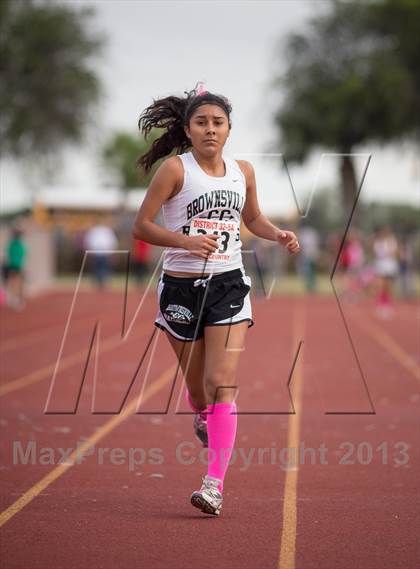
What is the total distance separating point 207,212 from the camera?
6008 millimetres

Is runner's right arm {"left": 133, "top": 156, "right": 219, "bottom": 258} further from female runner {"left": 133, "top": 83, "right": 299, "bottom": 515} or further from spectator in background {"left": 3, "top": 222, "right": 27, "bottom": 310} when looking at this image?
spectator in background {"left": 3, "top": 222, "right": 27, "bottom": 310}

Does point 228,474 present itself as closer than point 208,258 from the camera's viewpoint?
No

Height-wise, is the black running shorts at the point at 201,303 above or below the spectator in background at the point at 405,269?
above

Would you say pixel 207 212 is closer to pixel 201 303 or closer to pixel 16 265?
pixel 201 303

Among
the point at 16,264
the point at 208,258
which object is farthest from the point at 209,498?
the point at 16,264

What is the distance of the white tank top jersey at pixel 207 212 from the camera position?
6004 mm

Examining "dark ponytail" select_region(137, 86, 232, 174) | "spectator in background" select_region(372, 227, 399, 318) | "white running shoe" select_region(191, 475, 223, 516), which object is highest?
"dark ponytail" select_region(137, 86, 232, 174)

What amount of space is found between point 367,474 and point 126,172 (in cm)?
10884

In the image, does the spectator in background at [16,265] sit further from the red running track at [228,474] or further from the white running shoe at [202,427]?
the white running shoe at [202,427]

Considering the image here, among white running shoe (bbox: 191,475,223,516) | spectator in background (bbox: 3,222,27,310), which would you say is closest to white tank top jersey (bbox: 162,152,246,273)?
white running shoe (bbox: 191,475,223,516)

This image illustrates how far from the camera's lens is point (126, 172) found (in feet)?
377

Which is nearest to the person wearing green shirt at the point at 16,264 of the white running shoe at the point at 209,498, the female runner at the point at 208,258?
the female runner at the point at 208,258

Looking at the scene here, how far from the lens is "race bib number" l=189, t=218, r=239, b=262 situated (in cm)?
602

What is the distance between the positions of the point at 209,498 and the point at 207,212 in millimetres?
1401
